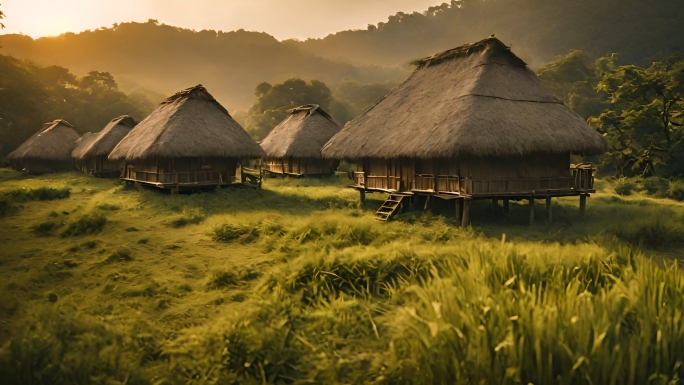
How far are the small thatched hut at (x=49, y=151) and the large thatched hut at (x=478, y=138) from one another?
28565 mm

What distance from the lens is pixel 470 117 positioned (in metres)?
13.7

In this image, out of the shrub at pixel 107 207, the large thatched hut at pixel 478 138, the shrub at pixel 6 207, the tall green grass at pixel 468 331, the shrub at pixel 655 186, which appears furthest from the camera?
the shrub at pixel 655 186

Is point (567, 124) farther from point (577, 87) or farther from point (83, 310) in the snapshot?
point (577, 87)

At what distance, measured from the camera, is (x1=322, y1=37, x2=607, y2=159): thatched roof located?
13.5 m

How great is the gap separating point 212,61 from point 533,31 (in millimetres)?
76341

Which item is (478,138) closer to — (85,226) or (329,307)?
(329,307)

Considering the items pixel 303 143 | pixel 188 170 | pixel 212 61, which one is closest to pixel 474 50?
pixel 188 170

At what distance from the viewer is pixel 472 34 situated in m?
102

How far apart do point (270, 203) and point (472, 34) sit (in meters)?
98.7

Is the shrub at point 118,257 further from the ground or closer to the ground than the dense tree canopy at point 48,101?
closer to the ground

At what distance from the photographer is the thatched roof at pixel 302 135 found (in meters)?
29.4

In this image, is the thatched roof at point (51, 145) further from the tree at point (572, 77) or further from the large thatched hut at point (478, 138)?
the tree at point (572, 77)

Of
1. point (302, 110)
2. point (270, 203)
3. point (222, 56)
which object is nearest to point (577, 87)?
point (302, 110)

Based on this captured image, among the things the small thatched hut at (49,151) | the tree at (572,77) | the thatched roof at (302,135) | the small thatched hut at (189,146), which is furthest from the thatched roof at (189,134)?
the tree at (572,77)
